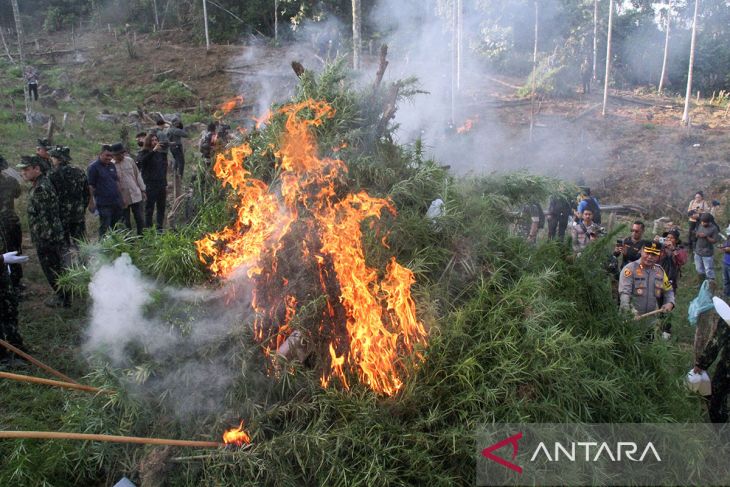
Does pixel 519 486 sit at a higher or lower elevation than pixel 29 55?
lower

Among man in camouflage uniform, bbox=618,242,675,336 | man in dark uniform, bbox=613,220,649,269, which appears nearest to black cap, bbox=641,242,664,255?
man in camouflage uniform, bbox=618,242,675,336

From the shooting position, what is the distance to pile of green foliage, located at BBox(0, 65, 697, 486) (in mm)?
3549

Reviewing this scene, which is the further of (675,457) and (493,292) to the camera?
(493,292)

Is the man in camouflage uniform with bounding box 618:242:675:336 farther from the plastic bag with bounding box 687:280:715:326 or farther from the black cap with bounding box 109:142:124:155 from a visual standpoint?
the black cap with bounding box 109:142:124:155

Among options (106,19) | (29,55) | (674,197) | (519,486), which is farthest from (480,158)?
(106,19)

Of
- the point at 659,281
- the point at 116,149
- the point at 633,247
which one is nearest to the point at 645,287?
the point at 659,281

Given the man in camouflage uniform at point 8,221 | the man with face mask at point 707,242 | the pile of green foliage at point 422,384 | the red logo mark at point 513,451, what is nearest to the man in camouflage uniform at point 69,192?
the man in camouflage uniform at point 8,221

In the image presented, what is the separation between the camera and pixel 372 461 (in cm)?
345

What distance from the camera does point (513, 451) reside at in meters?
3.46

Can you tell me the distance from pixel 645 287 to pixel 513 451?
325cm

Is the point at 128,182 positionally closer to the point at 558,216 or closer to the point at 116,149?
the point at 116,149

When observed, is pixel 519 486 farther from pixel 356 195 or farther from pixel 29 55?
pixel 29 55

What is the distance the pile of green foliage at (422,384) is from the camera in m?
3.55

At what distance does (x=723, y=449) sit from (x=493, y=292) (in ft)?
6.80
